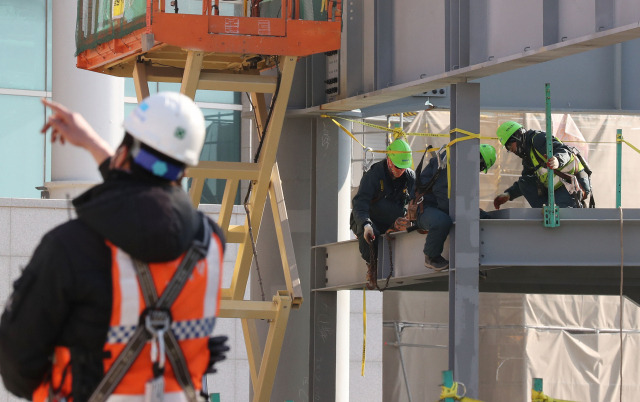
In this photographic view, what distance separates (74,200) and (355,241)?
920 centimetres

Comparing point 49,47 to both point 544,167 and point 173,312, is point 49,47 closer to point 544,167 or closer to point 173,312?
point 544,167

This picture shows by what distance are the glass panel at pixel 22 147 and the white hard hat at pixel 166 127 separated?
17.9 metres

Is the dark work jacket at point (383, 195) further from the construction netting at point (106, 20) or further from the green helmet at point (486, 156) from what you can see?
the construction netting at point (106, 20)

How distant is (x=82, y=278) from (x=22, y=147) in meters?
18.4

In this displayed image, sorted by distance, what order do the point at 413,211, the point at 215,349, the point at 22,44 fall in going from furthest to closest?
1. the point at 22,44
2. the point at 413,211
3. the point at 215,349

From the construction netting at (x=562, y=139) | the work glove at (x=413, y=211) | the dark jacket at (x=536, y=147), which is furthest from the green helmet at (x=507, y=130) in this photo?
the construction netting at (x=562, y=139)

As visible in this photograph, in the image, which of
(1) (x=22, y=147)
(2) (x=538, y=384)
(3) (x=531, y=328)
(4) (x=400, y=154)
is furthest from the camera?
(1) (x=22, y=147)

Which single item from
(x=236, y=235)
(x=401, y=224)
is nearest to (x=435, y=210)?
(x=401, y=224)

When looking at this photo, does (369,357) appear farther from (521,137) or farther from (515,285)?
(521,137)

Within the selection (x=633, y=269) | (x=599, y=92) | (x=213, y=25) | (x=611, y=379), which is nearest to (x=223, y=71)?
(x=213, y=25)

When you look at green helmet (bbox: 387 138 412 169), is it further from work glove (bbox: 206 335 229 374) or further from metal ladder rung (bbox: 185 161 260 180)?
work glove (bbox: 206 335 229 374)

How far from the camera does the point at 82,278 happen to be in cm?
371

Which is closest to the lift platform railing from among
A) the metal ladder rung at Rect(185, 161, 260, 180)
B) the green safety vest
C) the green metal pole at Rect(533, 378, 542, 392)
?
the metal ladder rung at Rect(185, 161, 260, 180)

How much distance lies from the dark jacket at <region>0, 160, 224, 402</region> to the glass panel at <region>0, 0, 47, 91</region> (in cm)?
1846
